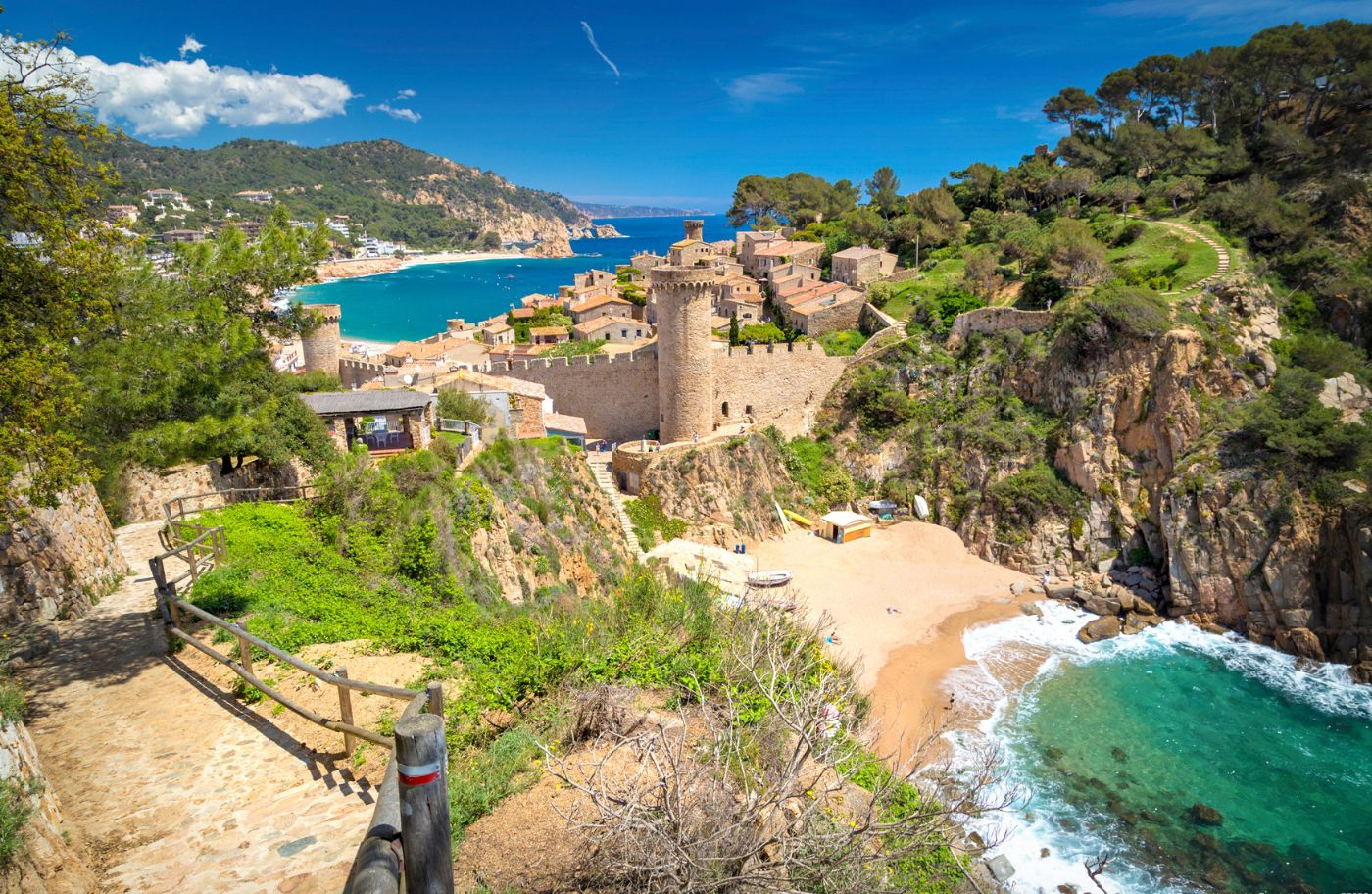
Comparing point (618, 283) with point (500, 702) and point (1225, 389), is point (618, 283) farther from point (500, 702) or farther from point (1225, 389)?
point (500, 702)

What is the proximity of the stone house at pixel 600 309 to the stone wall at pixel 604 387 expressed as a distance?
16.0 meters

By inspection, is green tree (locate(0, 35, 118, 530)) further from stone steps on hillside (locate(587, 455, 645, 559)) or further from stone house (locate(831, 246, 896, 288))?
stone house (locate(831, 246, 896, 288))

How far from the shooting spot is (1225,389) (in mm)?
26375

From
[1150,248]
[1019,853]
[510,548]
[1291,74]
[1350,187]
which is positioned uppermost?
[1291,74]

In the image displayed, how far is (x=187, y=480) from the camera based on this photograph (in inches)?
627

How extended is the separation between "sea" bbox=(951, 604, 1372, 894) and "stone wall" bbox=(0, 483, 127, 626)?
14.5 meters

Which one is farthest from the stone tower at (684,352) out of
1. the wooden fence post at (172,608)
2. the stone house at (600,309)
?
the wooden fence post at (172,608)

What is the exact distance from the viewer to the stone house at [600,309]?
4403cm

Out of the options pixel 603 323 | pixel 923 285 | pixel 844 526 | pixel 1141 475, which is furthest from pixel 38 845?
pixel 923 285

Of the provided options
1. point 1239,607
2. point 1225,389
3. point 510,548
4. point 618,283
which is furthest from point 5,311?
point 618,283

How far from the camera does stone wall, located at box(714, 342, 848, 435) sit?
1171 inches

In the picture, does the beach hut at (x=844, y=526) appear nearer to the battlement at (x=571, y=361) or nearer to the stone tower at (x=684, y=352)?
the stone tower at (x=684, y=352)

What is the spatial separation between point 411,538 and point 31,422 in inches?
275

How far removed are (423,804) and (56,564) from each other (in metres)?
9.69
